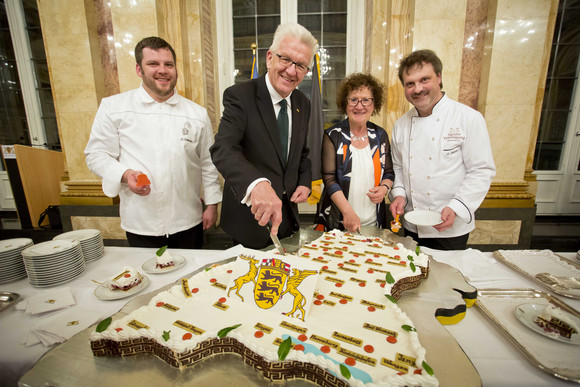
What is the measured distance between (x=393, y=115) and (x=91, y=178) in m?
4.79

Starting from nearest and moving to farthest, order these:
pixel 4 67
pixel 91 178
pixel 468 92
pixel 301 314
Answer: pixel 301 314
pixel 468 92
pixel 91 178
pixel 4 67

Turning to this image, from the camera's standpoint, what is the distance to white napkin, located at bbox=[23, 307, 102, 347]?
1043 mm

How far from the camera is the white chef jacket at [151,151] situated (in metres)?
2.14

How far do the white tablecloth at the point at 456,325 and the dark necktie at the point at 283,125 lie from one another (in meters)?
0.81

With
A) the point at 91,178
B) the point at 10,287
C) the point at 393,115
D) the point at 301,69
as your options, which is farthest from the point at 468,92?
the point at 91,178

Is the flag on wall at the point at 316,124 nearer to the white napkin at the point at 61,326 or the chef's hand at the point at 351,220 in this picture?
the chef's hand at the point at 351,220

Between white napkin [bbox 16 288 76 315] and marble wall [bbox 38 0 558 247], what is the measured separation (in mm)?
3451

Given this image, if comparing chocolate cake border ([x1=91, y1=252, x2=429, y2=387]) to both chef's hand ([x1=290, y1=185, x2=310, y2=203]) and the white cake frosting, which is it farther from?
chef's hand ([x1=290, y1=185, x2=310, y2=203])

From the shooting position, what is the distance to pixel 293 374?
0.88 m

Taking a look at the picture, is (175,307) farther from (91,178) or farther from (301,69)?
(91,178)

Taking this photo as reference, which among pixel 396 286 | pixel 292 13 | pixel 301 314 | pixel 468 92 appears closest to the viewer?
pixel 301 314

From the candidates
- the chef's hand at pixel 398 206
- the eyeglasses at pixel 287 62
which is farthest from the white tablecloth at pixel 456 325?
the eyeglasses at pixel 287 62

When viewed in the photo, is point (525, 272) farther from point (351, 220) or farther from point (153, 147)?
point (153, 147)

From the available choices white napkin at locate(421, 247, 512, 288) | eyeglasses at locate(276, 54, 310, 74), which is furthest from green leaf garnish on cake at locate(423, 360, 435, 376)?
eyeglasses at locate(276, 54, 310, 74)
